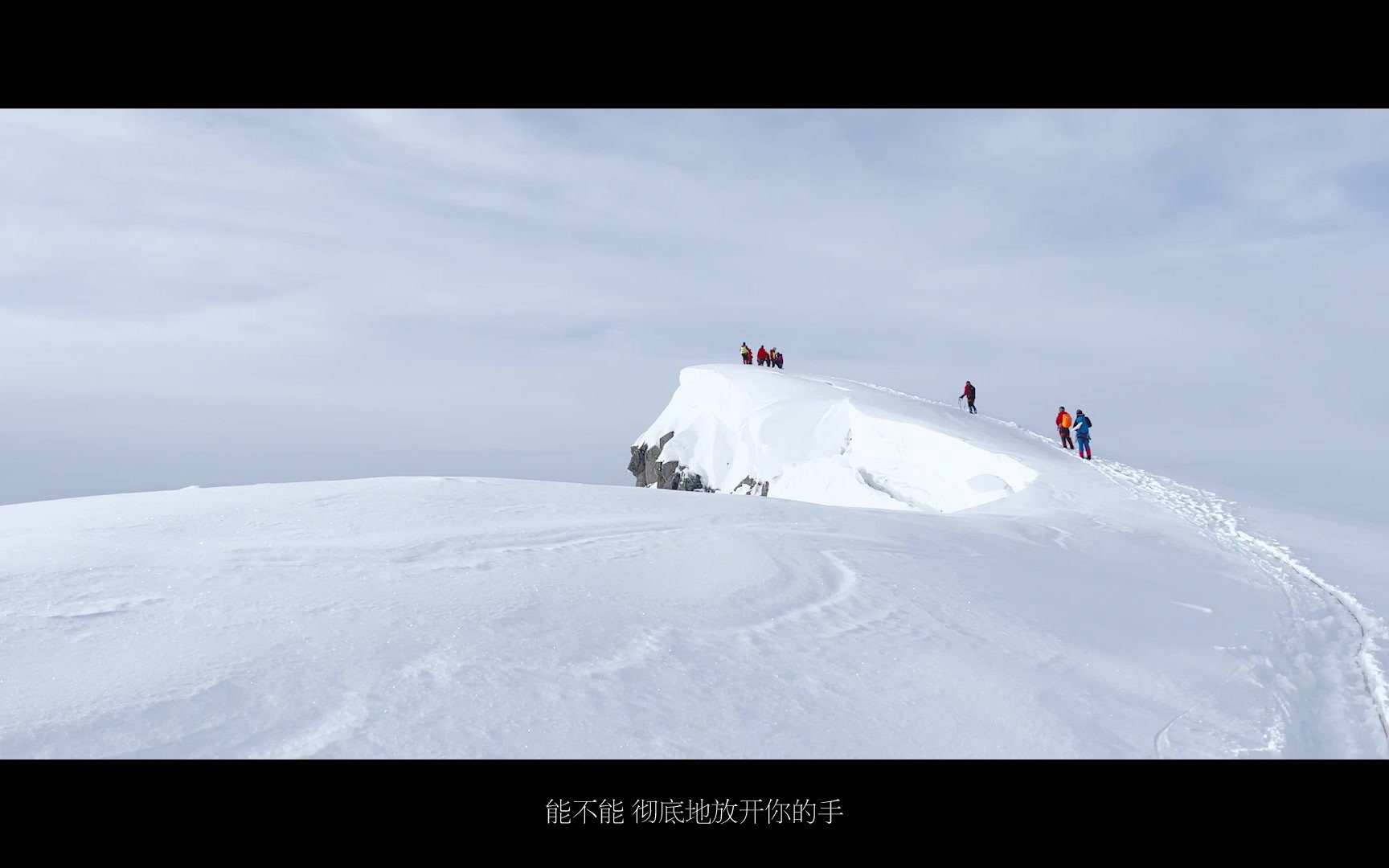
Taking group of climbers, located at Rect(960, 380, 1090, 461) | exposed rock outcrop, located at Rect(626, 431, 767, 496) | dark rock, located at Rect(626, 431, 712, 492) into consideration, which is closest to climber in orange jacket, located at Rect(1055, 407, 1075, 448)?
group of climbers, located at Rect(960, 380, 1090, 461)

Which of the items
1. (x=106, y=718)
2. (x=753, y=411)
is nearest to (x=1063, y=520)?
(x=106, y=718)

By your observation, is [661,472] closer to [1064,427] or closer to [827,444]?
[827,444]

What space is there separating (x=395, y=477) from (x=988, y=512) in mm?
10089

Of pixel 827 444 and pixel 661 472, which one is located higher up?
pixel 827 444

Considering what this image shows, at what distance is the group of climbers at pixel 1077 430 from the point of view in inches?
921

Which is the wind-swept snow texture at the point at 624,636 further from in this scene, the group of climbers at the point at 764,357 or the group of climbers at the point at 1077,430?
the group of climbers at the point at 764,357

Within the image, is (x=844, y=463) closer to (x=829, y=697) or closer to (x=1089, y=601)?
(x=1089, y=601)

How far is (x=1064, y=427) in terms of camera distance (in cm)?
2505

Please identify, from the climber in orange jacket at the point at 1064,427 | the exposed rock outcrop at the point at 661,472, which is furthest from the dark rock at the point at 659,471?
the climber in orange jacket at the point at 1064,427

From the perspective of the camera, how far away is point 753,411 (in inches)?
1278

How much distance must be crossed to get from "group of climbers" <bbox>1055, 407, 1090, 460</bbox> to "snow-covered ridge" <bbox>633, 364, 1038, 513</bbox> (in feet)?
6.97

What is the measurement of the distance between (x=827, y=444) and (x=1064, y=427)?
779 centimetres

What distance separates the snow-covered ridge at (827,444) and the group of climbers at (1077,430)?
6.97ft

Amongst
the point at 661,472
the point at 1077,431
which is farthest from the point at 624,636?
the point at 661,472
